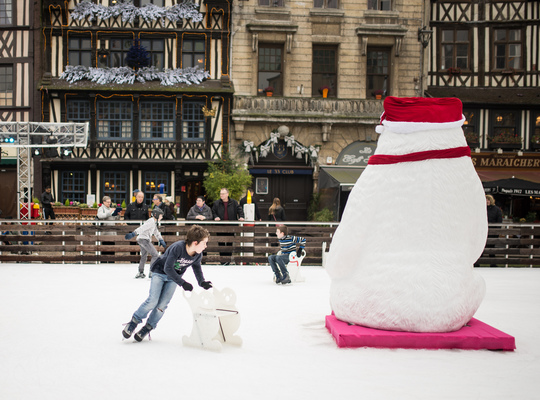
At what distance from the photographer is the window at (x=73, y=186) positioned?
20.7 meters

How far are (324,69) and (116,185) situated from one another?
9.29 metres

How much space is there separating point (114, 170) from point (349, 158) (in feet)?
29.8

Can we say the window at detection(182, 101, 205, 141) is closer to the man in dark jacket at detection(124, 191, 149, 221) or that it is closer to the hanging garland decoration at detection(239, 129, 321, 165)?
the hanging garland decoration at detection(239, 129, 321, 165)

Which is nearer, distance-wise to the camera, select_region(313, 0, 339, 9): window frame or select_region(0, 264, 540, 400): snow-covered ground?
select_region(0, 264, 540, 400): snow-covered ground

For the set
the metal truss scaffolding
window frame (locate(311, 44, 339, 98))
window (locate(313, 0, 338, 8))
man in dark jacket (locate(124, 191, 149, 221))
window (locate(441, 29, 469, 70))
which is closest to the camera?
man in dark jacket (locate(124, 191, 149, 221))

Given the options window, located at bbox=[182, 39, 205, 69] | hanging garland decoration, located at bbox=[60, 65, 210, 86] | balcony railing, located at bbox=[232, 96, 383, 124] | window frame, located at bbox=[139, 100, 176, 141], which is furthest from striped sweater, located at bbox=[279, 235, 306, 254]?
window, located at bbox=[182, 39, 205, 69]

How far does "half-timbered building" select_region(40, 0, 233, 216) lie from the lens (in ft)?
67.2

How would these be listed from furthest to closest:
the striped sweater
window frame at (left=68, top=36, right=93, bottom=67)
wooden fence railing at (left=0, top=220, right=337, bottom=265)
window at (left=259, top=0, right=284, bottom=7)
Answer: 1. window at (left=259, top=0, right=284, bottom=7)
2. window frame at (left=68, top=36, right=93, bottom=67)
3. wooden fence railing at (left=0, top=220, right=337, bottom=265)
4. the striped sweater

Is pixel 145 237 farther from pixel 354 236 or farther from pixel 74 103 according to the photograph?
pixel 74 103

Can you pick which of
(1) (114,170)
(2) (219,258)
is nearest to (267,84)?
(1) (114,170)

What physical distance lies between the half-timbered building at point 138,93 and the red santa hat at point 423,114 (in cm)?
1505

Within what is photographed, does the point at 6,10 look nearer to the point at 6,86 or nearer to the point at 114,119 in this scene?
the point at 6,86

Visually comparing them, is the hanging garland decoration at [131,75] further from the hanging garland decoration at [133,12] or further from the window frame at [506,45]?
the window frame at [506,45]

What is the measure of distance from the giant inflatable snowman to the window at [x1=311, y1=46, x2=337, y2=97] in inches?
631
